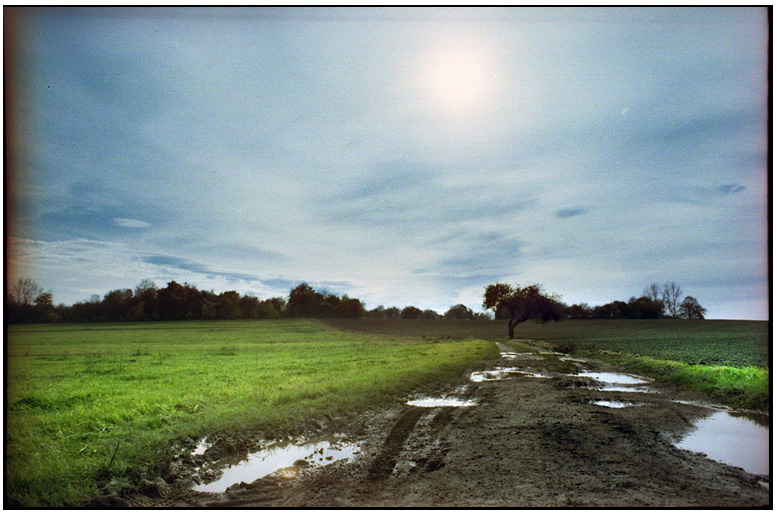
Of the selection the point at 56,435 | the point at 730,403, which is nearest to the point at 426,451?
the point at 56,435

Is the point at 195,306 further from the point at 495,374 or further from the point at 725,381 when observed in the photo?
the point at 725,381

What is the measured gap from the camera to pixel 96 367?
1898cm

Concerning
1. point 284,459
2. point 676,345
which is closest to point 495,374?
point 284,459

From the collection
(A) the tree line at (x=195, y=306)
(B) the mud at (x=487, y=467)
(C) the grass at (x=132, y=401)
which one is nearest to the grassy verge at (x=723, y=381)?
(B) the mud at (x=487, y=467)

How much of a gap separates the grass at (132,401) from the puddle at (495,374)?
877 mm

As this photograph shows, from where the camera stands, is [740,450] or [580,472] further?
[740,450]

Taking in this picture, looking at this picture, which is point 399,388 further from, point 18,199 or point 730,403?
point 18,199

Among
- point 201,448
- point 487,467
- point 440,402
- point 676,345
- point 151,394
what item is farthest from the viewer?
point 676,345

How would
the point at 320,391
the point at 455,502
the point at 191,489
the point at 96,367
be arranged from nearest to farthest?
the point at 455,502 < the point at 191,489 < the point at 320,391 < the point at 96,367

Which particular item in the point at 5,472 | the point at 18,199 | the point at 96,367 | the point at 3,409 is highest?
the point at 18,199

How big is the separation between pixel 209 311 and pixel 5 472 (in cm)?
3912

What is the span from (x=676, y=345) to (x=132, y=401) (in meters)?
36.2

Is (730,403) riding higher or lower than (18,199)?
lower

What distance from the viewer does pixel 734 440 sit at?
7.64 m
